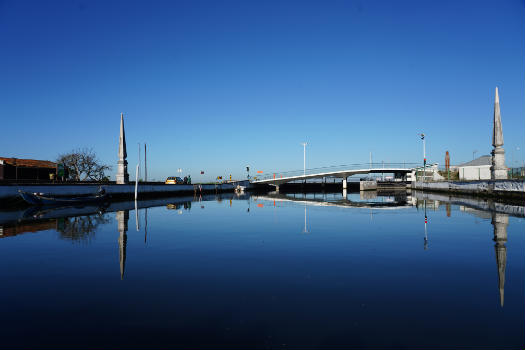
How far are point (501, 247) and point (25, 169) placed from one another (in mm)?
56848

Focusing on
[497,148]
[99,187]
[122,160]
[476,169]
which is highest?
[122,160]

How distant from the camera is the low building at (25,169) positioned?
4559cm

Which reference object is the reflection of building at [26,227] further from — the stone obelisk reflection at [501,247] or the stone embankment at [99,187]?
the stone obelisk reflection at [501,247]

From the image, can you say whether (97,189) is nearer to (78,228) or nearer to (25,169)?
(25,169)

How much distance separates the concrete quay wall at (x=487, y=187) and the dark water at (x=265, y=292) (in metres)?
17.7

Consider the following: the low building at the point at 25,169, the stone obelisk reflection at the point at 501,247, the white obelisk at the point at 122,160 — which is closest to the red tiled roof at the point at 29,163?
the low building at the point at 25,169

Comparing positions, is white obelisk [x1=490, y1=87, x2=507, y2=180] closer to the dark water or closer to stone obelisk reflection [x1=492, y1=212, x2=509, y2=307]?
stone obelisk reflection [x1=492, y1=212, x2=509, y2=307]

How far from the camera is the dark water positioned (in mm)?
4363

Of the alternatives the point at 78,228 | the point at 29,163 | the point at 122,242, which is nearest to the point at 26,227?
the point at 78,228

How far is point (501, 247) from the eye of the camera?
10078 mm

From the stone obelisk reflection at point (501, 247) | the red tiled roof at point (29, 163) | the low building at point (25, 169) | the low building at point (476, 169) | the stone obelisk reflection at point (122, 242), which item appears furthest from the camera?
the low building at point (476, 169)

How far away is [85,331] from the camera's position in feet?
14.9

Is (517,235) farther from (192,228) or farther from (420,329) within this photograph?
(192,228)

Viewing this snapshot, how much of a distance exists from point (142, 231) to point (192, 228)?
2302 millimetres
